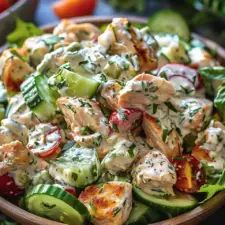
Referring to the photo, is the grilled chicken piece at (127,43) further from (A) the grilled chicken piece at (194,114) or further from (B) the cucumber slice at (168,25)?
(B) the cucumber slice at (168,25)

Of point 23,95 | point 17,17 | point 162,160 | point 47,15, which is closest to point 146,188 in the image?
point 162,160

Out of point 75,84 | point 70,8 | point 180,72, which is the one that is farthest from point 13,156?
point 70,8

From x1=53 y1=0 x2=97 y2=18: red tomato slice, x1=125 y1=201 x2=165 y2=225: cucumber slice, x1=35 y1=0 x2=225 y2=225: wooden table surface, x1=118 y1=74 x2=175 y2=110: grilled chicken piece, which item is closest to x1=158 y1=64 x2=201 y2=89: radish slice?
x1=118 y1=74 x2=175 y2=110: grilled chicken piece

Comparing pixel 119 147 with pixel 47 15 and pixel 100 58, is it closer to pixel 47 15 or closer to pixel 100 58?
pixel 100 58

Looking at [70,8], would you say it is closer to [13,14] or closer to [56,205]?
[13,14]

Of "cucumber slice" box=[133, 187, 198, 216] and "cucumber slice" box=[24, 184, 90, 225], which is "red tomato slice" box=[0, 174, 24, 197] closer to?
"cucumber slice" box=[24, 184, 90, 225]
